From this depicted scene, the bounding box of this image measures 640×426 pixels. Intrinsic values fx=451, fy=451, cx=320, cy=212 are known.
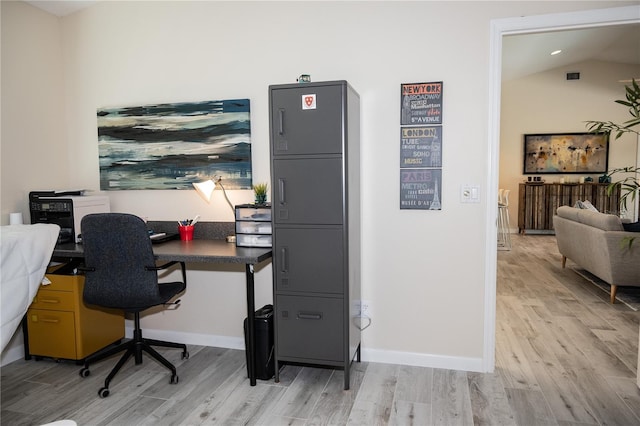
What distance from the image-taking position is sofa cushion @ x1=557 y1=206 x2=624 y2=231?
4.25m

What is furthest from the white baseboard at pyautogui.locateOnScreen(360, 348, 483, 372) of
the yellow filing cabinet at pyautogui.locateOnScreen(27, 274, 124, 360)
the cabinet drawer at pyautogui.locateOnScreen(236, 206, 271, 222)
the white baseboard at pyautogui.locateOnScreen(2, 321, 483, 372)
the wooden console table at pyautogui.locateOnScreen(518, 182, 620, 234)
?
the wooden console table at pyautogui.locateOnScreen(518, 182, 620, 234)

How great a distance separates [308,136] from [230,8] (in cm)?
125

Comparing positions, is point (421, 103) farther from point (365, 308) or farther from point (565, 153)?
point (565, 153)

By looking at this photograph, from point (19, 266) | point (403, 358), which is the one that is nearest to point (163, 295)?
point (19, 266)

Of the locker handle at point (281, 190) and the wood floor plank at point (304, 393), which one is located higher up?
the locker handle at point (281, 190)

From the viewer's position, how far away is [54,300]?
9.79ft

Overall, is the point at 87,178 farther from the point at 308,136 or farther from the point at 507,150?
the point at 507,150

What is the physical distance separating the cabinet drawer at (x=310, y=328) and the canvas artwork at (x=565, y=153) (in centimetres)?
765

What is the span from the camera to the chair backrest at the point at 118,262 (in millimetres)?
2502

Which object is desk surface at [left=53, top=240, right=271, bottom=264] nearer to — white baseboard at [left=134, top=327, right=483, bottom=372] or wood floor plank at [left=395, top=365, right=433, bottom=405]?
white baseboard at [left=134, top=327, right=483, bottom=372]

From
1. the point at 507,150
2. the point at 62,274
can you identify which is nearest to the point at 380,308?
the point at 62,274

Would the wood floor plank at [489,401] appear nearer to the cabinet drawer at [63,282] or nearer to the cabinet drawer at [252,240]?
the cabinet drawer at [252,240]

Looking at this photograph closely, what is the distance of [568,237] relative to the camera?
5.34 metres

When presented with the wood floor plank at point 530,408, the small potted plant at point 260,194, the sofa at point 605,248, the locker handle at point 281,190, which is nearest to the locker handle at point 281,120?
the locker handle at point 281,190
